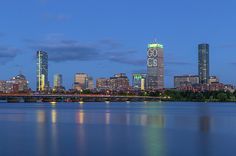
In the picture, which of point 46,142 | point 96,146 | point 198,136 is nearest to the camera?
point 96,146

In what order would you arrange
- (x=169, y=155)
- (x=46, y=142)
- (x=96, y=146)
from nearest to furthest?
(x=169, y=155) < (x=96, y=146) < (x=46, y=142)

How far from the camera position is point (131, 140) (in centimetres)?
4288

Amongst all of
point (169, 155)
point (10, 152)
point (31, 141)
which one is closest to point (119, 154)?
point (169, 155)

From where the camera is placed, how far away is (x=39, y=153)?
34.0 metres

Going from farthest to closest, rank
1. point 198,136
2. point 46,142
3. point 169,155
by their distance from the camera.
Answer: point 198,136, point 46,142, point 169,155

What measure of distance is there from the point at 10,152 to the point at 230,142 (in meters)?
18.1

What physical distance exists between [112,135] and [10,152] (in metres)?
15.3

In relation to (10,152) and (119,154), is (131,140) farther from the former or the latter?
(10,152)

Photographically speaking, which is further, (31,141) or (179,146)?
(31,141)

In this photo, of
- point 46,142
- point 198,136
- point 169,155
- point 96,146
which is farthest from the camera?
point 198,136

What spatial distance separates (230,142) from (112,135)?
12055mm

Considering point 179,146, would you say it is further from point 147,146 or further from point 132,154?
point 132,154

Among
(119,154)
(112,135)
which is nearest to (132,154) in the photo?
(119,154)

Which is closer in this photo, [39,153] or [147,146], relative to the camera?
[39,153]
